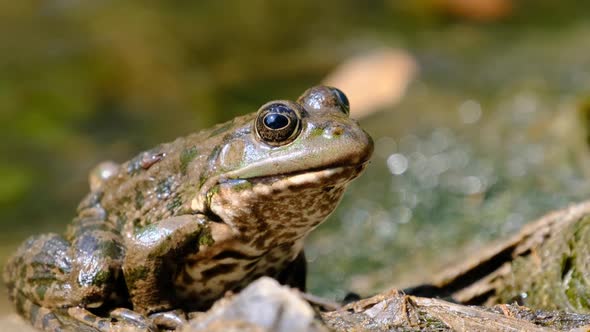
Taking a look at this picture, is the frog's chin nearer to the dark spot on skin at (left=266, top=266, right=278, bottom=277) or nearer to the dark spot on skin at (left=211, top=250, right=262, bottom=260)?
the dark spot on skin at (left=211, top=250, right=262, bottom=260)

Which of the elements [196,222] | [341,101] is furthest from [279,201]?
[341,101]

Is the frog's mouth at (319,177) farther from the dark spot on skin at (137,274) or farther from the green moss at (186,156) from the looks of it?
the dark spot on skin at (137,274)

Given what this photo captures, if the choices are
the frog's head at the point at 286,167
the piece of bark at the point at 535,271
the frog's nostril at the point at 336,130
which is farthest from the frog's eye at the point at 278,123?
the piece of bark at the point at 535,271

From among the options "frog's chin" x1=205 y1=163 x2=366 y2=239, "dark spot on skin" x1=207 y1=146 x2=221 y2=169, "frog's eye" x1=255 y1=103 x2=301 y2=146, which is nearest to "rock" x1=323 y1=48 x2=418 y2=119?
"dark spot on skin" x1=207 y1=146 x2=221 y2=169

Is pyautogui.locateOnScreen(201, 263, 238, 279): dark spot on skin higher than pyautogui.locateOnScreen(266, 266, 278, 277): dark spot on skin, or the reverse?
pyautogui.locateOnScreen(266, 266, 278, 277): dark spot on skin

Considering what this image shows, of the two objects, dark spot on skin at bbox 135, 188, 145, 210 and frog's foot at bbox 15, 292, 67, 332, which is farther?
dark spot on skin at bbox 135, 188, 145, 210

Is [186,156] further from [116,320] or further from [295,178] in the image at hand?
[116,320]

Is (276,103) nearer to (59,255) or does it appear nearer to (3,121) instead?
(59,255)
